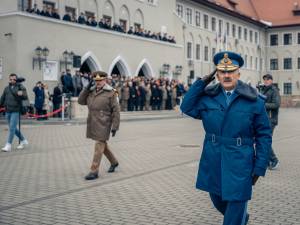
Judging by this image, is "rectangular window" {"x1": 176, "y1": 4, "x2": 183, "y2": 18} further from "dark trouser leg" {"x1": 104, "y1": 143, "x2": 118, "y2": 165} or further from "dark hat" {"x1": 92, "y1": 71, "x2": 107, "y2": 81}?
"dark hat" {"x1": 92, "y1": 71, "x2": 107, "y2": 81}

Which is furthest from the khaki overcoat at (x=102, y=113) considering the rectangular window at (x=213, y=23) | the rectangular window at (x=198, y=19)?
the rectangular window at (x=213, y=23)

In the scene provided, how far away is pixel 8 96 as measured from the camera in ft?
44.3

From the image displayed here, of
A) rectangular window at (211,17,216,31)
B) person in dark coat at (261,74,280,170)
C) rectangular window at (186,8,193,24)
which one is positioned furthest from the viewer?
rectangular window at (211,17,216,31)

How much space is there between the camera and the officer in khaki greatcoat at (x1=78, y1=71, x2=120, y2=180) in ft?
30.9

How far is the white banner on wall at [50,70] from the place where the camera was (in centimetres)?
3061

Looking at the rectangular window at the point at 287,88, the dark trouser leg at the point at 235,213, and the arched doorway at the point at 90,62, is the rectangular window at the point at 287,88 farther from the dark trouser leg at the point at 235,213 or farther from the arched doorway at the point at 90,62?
the dark trouser leg at the point at 235,213

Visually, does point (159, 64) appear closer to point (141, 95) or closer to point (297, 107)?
point (141, 95)

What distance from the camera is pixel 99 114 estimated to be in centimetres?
946

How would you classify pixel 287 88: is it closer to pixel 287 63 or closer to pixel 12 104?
pixel 287 63

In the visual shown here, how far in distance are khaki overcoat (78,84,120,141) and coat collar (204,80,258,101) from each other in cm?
491

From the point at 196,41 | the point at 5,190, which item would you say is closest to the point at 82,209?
the point at 5,190

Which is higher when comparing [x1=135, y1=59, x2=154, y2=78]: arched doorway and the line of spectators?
[x1=135, y1=59, x2=154, y2=78]: arched doorway

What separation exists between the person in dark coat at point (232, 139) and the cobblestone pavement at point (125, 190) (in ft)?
5.80

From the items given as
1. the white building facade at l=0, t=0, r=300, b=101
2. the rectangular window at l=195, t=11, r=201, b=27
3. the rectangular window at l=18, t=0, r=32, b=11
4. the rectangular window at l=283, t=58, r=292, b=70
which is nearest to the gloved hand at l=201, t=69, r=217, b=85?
the white building facade at l=0, t=0, r=300, b=101
